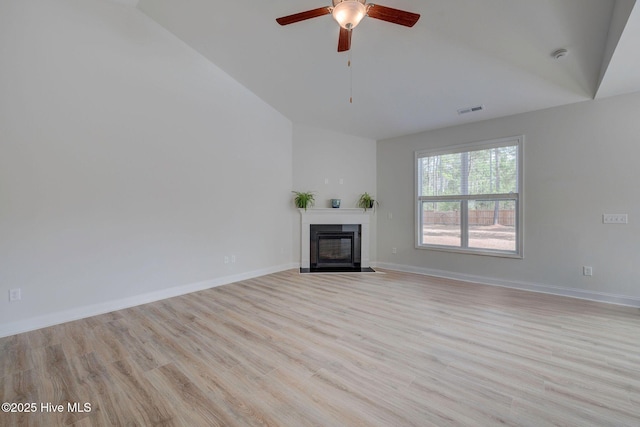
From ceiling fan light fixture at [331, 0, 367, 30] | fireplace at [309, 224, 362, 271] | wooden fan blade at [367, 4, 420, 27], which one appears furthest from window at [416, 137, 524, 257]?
ceiling fan light fixture at [331, 0, 367, 30]

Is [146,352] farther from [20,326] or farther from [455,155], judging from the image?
[455,155]

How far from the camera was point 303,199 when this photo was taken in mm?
5398

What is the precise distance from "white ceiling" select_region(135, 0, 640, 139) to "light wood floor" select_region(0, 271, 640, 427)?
9.06ft

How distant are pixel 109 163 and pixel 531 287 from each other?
607 centimetres

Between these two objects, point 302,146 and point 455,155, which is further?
point 302,146

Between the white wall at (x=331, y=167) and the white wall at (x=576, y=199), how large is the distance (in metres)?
Result: 1.95

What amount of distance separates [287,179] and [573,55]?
4.44 meters

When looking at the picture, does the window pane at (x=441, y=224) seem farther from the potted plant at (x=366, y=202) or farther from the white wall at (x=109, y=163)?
the white wall at (x=109, y=163)

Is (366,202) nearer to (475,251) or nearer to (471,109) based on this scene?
(475,251)

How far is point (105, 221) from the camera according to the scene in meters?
3.17

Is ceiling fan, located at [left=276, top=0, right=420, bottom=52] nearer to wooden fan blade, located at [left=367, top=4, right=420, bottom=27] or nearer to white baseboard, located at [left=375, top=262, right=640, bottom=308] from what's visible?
wooden fan blade, located at [left=367, top=4, right=420, bottom=27]

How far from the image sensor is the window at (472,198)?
13.9ft

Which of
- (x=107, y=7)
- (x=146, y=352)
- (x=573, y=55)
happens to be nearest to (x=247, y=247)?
(x=146, y=352)

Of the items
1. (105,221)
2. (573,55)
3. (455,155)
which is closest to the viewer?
(573,55)
